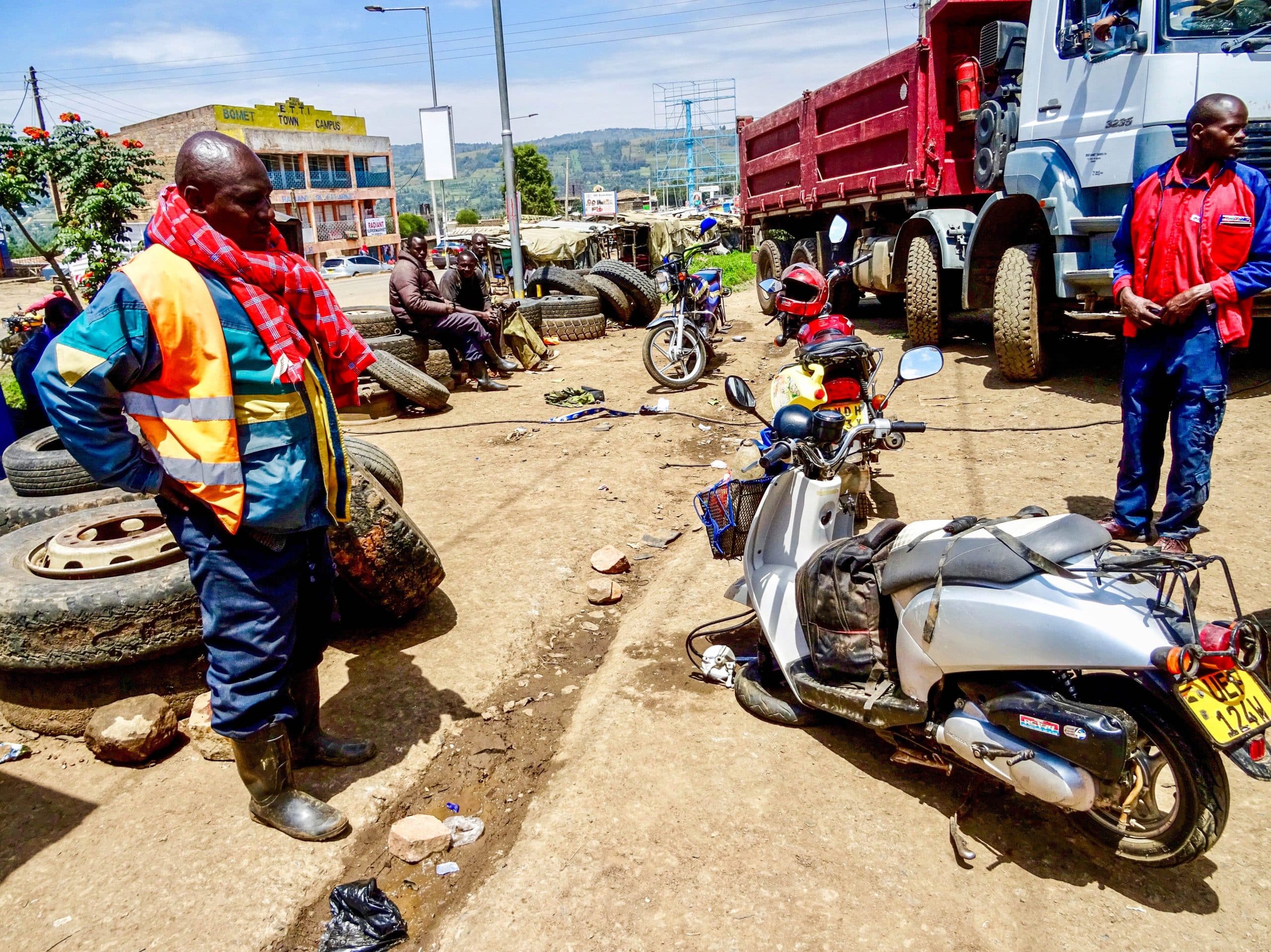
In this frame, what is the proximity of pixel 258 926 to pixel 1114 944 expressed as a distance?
2.02m

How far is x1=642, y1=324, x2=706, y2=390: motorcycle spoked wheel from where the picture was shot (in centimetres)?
859

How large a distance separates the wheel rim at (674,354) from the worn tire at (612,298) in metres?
4.09

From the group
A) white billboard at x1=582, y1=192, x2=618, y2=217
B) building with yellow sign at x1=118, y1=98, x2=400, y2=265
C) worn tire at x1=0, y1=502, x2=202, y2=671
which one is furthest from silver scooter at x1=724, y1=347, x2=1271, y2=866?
white billboard at x1=582, y1=192, x2=618, y2=217

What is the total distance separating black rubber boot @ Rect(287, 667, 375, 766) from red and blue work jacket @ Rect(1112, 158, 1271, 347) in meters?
3.57

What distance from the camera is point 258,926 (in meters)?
2.15

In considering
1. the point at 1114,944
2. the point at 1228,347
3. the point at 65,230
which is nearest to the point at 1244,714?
the point at 1114,944

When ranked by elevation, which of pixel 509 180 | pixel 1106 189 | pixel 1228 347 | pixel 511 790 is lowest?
pixel 511 790

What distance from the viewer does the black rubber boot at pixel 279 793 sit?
2408mm

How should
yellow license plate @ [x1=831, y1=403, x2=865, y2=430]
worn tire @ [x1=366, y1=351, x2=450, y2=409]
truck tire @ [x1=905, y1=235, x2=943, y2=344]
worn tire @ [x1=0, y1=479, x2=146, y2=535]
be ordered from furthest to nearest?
truck tire @ [x1=905, y1=235, x2=943, y2=344] → worn tire @ [x1=366, y1=351, x2=450, y2=409] → yellow license plate @ [x1=831, y1=403, x2=865, y2=430] → worn tire @ [x1=0, y1=479, x2=146, y2=535]

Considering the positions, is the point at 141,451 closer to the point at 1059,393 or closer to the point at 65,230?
the point at 1059,393

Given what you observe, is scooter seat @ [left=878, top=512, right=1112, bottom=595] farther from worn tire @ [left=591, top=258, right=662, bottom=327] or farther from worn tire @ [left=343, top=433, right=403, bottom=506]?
worn tire @ [left=591, top=258, right=662, bottom=327]

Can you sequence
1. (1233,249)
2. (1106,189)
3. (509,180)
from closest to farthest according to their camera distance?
(1233,249)
(1106,189)
(509,180)

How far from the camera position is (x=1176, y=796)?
6.47 ft

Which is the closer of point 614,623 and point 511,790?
point 511,790
